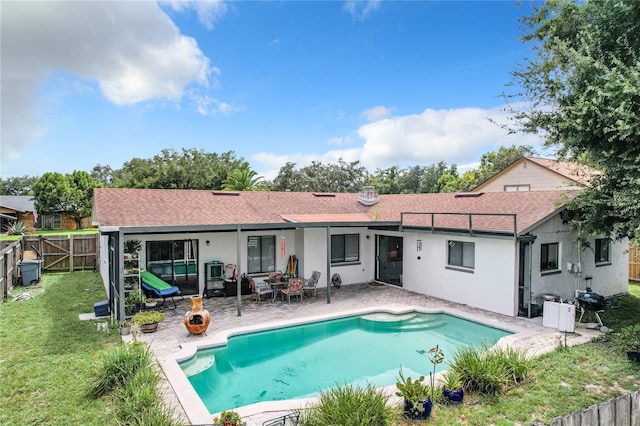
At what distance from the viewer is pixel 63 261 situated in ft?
63.7

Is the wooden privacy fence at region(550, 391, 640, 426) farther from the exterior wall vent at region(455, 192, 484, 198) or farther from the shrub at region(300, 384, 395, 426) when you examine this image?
the exterior wall vent at region(455, 192, 484, 198)

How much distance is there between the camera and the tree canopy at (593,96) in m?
8.82

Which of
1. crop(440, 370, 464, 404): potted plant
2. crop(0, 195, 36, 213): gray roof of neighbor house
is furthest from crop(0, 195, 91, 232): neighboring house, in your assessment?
crop(440, 370, 464, 404): potted plant

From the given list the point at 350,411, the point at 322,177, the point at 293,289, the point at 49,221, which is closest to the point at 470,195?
the point at 293,289

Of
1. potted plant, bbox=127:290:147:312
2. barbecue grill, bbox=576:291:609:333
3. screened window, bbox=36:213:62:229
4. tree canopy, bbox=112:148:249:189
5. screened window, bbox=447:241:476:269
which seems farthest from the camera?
screened window, bbox=36:213:62:229

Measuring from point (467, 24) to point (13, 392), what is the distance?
18924mm

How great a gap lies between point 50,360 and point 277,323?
17.8 ft

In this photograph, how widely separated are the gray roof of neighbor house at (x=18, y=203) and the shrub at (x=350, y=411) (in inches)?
1928

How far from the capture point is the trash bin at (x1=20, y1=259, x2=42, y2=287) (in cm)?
1542

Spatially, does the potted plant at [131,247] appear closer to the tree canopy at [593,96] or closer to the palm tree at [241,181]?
the tree canopy at [593,96]

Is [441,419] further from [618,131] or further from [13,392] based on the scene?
[618,131]

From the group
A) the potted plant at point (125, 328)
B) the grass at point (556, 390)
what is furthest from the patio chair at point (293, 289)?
the grass at point (556, 390)

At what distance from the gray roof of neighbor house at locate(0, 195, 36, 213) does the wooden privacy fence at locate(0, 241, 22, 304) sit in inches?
1274

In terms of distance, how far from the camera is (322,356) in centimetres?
945
